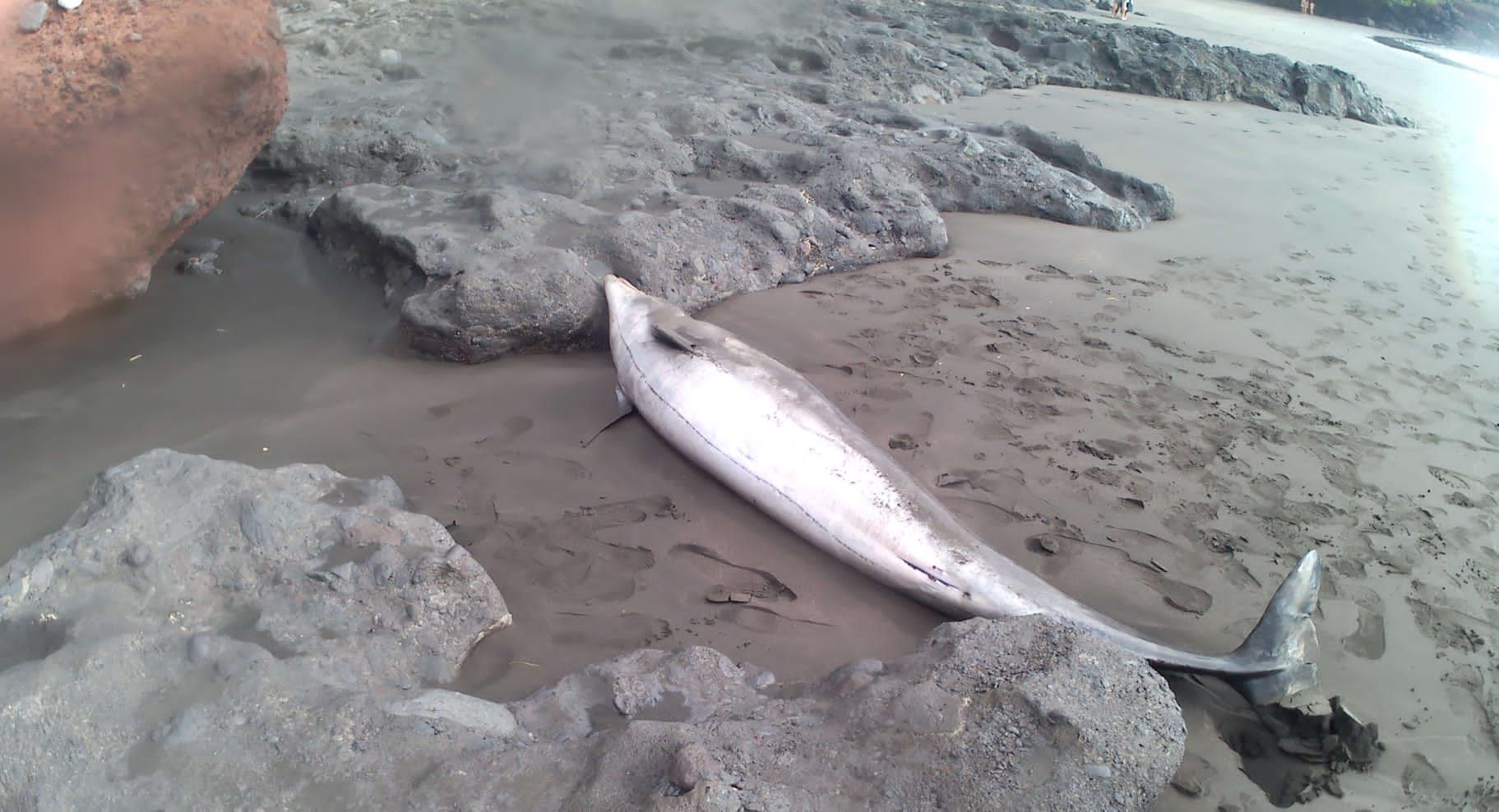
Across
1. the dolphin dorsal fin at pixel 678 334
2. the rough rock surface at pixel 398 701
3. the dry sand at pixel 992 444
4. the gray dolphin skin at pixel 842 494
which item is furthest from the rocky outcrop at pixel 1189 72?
the rough rock surface at pixel 398 701

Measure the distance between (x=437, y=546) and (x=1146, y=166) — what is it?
8.10m

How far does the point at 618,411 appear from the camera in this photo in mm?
4398

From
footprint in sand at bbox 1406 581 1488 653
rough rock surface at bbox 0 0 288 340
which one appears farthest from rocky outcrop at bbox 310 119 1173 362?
footprint in sand at bbox 1406 581 1488 653

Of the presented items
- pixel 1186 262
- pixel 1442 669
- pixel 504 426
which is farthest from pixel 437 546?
pixel 1186 262

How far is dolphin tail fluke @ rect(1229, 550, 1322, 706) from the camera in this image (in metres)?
2.96

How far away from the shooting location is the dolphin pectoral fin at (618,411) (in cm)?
420

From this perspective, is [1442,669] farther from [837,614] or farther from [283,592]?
[283,592]

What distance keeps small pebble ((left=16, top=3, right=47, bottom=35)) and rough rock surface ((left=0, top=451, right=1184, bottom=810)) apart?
2286 mm

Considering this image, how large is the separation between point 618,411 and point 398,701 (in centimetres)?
206

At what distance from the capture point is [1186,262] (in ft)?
21.7

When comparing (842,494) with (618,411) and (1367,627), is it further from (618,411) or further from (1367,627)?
(1367,627)

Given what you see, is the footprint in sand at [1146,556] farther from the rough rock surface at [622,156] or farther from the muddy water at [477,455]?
the rough rock surface at [622,156]

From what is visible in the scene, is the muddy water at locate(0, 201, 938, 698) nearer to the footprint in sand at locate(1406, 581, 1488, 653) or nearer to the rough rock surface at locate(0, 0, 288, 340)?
the rough rock surface at locate(0, 0, 288, 340)

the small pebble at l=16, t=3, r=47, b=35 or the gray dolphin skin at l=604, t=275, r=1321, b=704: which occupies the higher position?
the small pebble at l=16, t=3, r=47, b=35
